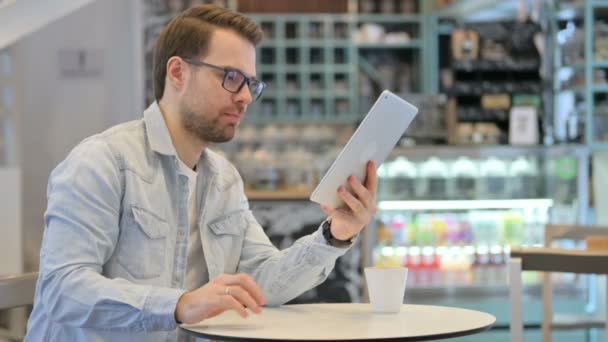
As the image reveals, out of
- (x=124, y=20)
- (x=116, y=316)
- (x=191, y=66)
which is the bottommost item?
(x=116, y=316)

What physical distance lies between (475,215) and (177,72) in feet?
14.6

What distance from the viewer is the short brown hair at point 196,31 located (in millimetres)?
2281

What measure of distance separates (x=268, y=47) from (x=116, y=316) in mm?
8168

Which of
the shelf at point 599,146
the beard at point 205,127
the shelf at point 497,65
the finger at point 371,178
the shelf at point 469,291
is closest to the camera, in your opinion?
the finger at point 371,178

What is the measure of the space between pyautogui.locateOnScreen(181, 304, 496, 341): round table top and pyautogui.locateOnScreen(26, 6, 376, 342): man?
3.0 inches

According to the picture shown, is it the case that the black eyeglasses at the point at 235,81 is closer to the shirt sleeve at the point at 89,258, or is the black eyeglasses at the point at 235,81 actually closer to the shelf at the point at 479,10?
the shirt sleeve at the point at 89,258

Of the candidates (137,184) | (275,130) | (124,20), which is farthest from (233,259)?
(275,130)

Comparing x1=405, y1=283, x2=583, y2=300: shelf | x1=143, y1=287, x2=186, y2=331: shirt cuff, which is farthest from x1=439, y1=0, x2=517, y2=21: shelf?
x1=143, y1=287, x2=186, y2=331: shirt cuff

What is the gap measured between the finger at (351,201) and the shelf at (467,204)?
4.25 m

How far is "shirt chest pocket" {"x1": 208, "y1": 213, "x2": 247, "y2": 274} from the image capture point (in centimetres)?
235

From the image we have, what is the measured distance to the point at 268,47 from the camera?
32.6 feet

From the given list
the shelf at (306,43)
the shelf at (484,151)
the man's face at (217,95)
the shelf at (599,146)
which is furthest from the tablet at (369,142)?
the shelf at (306,43)

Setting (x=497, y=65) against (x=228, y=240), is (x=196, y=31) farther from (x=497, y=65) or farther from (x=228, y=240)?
(x=497, y=65)

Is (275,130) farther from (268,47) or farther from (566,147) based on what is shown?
(566,147)
